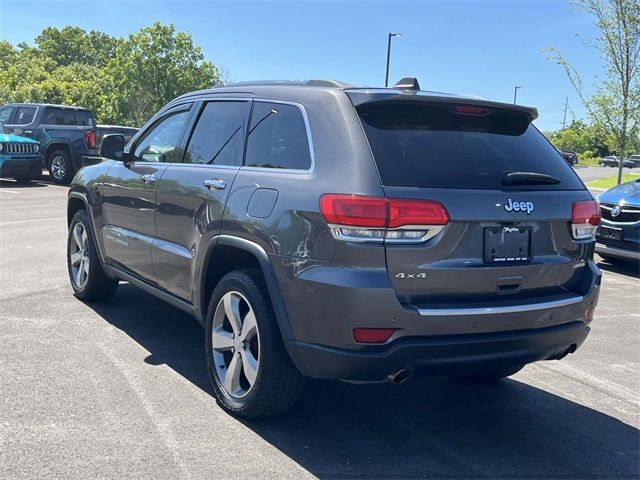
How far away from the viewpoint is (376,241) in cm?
312

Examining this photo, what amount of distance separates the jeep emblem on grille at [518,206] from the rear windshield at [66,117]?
1694 centimetres

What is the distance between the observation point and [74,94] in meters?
40.6

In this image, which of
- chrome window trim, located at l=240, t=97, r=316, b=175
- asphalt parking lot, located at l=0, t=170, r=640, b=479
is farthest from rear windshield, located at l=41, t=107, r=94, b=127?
chrome window trim, located at l=240, t=97, r=316, b=175

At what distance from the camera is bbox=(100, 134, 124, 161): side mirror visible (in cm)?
545

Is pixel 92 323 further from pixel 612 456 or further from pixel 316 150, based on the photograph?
pixel 612 456

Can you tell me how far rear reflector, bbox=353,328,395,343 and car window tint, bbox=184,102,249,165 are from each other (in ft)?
4.81

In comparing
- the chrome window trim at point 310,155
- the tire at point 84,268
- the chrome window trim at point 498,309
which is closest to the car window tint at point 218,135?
the chrome window trim at point 310,155

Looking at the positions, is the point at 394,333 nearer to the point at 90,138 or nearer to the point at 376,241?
the point at 376,241

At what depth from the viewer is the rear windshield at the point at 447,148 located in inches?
130

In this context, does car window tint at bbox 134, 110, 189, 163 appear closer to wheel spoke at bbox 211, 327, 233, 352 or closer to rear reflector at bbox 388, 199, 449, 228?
wheel spoke at bbox 211, 327, 233, 352

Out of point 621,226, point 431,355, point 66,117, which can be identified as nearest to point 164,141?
point 431,355

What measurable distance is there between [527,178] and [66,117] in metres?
17.0

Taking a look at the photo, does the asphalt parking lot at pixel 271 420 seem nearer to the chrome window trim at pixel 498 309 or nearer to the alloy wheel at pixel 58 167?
the chrome window trim at pixel 498 309

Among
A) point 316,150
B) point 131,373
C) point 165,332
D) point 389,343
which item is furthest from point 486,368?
point 165,332
